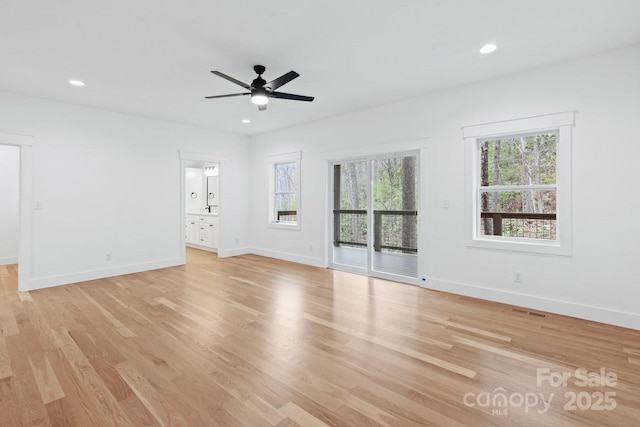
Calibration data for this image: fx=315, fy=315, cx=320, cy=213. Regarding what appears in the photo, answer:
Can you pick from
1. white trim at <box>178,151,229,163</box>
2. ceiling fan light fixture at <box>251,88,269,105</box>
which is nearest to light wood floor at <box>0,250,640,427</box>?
ceiling fan light fixture at <box>251,88,269,105</box>

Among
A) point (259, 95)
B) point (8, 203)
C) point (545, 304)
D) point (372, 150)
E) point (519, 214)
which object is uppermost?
point (259, 95)

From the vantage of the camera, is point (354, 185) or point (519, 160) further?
point (354, 185)

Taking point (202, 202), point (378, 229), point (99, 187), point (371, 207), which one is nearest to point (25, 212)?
point (99, 187)

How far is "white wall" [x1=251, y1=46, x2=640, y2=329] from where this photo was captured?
3.09 meters

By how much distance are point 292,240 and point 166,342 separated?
146 inches

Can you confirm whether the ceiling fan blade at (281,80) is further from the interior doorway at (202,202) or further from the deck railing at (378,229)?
the interior doorway at (202,202)

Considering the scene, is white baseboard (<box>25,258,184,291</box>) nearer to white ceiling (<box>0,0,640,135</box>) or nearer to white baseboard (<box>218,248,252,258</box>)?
white baseboard (<box>218,248,252,258</box>)

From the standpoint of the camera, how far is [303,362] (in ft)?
7.82

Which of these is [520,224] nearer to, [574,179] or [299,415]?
[574,179]

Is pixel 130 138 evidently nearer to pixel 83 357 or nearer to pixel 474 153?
pixel 83 357

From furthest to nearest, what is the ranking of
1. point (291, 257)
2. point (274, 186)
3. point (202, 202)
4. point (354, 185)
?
point (202, 202) → point (274, 186) → point (291, 257) → point (354, 185)

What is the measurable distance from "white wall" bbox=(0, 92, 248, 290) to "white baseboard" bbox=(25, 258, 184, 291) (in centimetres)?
1

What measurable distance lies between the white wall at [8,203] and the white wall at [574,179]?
6823 mm

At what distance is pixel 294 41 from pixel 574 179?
321 centimetres
